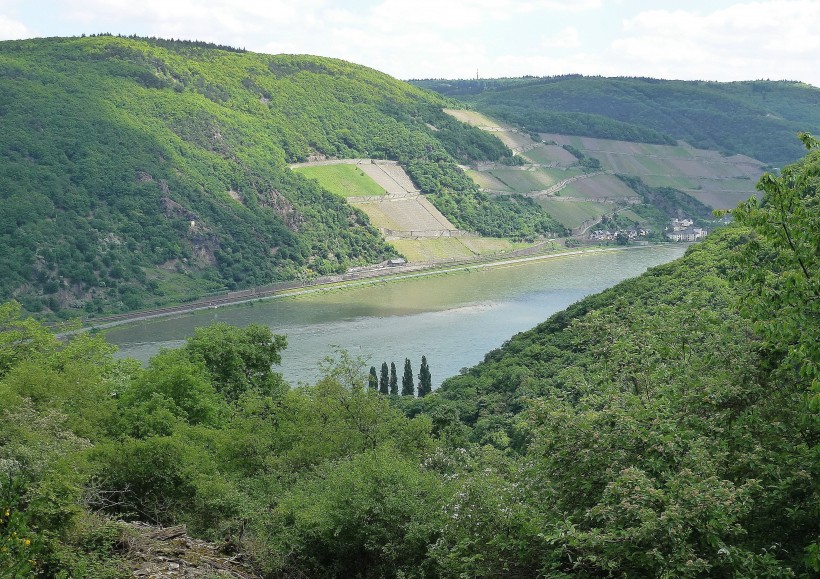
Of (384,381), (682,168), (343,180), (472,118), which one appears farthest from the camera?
(472,118)

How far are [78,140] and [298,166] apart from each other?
35.4 meters

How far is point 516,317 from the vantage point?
3243 inches

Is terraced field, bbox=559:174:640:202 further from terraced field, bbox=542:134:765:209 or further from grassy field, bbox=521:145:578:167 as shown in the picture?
terraced field, bbox=542:134:765:209

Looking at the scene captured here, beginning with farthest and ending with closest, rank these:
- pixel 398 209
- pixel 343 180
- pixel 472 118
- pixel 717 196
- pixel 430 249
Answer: pixel 472 118
pixel 717 196
pixel 343 180
pixel 398 209
pixel 430 249

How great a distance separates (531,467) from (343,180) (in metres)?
128

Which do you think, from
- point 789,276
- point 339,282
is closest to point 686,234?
point 339,282

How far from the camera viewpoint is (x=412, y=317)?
275ft

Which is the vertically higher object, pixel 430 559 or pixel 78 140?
pixel 78 140

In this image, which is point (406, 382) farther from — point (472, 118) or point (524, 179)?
point (472, 118)

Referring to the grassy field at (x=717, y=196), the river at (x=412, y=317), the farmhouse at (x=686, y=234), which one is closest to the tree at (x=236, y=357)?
the river at (x=412, y=317)

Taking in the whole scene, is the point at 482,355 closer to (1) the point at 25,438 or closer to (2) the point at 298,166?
(1) the point at 25,438


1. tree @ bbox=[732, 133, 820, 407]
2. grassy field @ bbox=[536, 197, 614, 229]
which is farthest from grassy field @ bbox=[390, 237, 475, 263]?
tree @ bbox=[732, 133, 820, 407]

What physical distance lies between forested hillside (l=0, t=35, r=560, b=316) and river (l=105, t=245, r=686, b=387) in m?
10.6

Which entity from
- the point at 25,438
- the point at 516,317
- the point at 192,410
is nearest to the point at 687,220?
the point at 516,317
